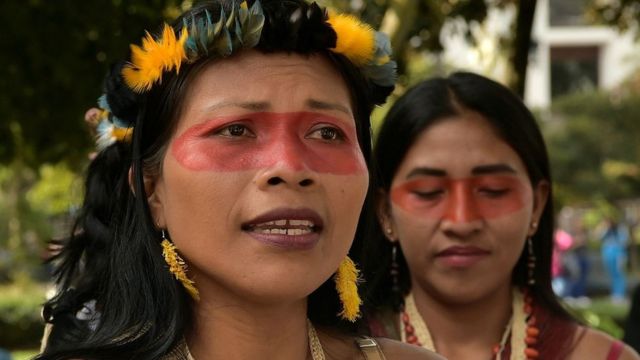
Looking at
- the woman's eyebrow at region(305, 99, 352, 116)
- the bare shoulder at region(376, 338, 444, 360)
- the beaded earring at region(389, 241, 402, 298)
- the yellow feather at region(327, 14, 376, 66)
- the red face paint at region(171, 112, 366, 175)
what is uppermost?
the yellow feather at region(327, 14, 376, 66)

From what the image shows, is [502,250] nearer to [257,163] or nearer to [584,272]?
[257,163]

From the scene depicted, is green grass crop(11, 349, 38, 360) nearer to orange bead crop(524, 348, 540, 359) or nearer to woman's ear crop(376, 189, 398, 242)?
woman's ear crop(376, 189, 398, 242)

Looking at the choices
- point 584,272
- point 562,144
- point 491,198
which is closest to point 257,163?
point 491,198

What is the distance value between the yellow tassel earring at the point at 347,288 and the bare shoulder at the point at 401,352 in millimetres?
149

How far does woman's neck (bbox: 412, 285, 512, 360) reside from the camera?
3.48 meters

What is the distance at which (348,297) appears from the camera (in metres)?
2.34

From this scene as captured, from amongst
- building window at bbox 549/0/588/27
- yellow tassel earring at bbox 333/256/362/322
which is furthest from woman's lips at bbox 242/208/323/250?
building window at bbox 549/0/588/27

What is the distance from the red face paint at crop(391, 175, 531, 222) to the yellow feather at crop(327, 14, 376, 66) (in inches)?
44.7

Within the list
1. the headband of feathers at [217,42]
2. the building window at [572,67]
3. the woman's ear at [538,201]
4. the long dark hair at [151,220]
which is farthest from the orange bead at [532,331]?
the building window at [572,67]

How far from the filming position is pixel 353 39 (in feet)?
7.41

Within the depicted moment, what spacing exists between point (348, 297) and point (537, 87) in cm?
4745

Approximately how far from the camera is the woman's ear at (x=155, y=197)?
2.20m

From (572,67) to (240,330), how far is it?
5027 cm

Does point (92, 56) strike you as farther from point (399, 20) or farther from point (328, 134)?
point (328, 134)
